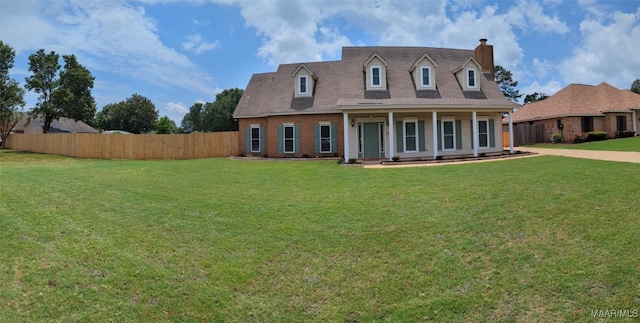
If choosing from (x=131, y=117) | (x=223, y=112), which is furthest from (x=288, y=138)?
(x=131, y=117)

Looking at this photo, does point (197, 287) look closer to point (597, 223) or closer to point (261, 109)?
point (597, 223)

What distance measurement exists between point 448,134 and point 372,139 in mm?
4460

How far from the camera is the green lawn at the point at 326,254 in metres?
4.81

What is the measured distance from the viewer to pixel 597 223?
6660mm

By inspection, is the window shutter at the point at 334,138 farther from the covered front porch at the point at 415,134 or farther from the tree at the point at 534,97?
the tree at the point at 534,97

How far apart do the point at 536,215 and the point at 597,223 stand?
968 millimetres

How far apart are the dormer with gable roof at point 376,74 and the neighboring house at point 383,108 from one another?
6 centimetres

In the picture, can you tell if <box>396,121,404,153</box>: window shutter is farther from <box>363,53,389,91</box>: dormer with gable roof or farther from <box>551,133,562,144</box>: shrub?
<box>551,133,562,144</box>: shrub

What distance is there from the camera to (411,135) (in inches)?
854

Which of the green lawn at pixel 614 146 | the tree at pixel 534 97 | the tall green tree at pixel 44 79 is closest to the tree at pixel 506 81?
the tree at pixel 534 97

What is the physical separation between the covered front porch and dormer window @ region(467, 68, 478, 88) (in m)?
2.04

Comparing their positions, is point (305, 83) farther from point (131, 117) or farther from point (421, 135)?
point (131, 117)

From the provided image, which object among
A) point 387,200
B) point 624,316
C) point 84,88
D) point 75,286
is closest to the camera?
point 624,316

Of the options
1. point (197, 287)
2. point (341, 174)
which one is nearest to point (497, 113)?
point (341, 174)
